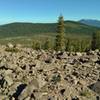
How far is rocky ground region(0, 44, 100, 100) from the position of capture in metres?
16.0

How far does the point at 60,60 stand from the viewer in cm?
2272

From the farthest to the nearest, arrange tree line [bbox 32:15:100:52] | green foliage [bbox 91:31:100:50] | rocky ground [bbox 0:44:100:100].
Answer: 1. green foliage [bbox 91:31:100:50]
2. tree line [bbox 32:15:100:52]
3. rocky ground [bbox 0:44:100:100]

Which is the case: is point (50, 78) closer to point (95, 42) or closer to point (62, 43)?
point (62, 43)

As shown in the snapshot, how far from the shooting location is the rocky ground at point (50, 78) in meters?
16.0

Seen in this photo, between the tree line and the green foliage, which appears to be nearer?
the tree line

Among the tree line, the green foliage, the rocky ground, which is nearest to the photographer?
the rocky ground

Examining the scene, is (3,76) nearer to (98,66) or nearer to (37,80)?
(37,80)

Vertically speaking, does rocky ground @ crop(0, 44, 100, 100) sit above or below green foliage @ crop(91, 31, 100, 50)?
above

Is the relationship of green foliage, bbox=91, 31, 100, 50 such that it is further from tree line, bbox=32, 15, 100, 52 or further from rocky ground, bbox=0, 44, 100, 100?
rocky ground, bbox=0, 44, 100, 100

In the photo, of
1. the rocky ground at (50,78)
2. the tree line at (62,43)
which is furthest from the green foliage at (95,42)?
the rocky ground at (50,78)

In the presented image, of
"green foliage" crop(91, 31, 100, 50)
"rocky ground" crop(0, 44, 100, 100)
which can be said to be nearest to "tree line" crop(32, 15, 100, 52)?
"green foliage" crop(91, 31, 100, 50)

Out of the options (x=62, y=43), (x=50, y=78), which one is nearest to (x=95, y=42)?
(x=62, y=43)

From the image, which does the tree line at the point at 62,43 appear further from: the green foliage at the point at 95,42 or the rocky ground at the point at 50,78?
the rocky ground at the point at 50,78

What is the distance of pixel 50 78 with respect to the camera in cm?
1794
